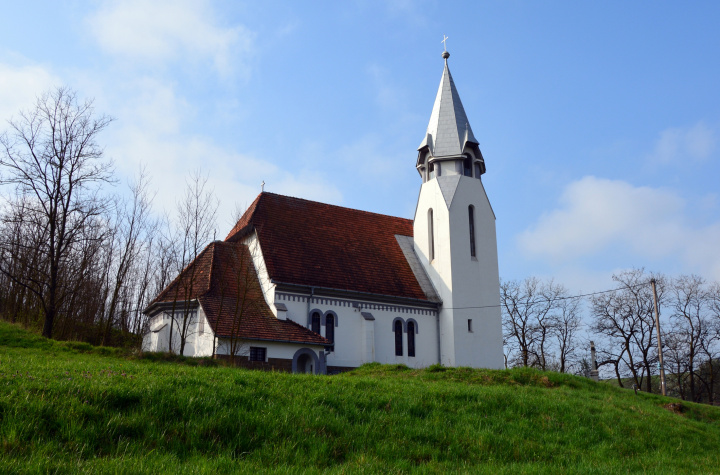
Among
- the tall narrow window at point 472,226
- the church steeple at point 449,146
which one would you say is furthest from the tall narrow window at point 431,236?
the church steeple at point 449,146

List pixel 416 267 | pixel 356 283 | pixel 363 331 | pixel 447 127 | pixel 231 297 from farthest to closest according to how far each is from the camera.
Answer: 1. pixel 447 127
2. pixel 416 267
3. pixel 356 283
4. pixel 363 331
5. pixel 231 297

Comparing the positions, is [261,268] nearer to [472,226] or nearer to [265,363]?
[265,363]

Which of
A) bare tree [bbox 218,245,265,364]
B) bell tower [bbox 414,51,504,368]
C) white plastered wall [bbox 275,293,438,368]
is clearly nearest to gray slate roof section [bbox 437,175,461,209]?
bell tower [bbox 414,51,504,368]

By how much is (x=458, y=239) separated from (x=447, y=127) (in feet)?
23.8

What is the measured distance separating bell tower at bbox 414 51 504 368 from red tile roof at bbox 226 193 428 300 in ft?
5.92

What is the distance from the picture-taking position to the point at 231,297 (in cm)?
2505

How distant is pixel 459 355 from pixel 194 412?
75.5 feet

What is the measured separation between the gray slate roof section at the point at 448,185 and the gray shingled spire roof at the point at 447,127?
1444mm

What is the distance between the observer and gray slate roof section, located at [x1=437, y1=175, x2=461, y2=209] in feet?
104

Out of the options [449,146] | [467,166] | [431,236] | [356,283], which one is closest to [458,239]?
[431,236]

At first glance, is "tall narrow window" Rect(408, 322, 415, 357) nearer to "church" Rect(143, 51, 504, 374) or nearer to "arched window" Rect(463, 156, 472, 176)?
"church" Rect(143, 51, 504, 374)

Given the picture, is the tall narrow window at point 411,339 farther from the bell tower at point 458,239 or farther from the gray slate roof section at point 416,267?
the gray slate roof section at point 416,267

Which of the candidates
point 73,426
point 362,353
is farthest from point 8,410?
point 362,353

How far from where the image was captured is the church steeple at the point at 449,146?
32.8 m
